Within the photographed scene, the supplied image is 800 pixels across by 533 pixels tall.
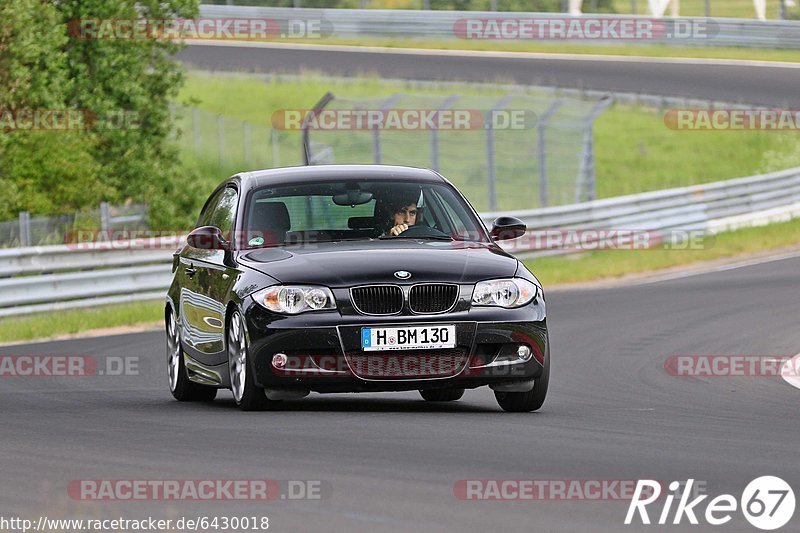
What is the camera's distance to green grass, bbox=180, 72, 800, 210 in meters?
34.5

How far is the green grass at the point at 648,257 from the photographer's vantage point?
2588cm

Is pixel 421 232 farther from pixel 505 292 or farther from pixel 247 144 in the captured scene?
pixel 247 144

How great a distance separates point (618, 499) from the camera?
7000mm

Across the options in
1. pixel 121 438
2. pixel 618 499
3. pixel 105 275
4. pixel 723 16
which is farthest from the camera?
pixel 723 16

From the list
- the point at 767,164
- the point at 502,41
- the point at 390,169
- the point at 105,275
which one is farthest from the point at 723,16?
the point at 390,169

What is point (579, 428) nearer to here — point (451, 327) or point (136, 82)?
point (451, 327)

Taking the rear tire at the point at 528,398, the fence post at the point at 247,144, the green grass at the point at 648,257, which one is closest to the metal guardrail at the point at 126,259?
the green grass at the point at 648,257

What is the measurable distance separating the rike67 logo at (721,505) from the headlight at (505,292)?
3013mm

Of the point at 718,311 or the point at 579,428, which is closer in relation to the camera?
the point at 579,428

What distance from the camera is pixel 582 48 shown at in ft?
162

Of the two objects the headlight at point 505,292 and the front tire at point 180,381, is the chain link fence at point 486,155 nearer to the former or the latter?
the front tire at point 180,381

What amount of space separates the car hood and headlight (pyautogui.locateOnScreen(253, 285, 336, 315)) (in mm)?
45

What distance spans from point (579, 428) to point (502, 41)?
42.9m

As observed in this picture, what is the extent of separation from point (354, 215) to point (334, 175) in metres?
0.33
